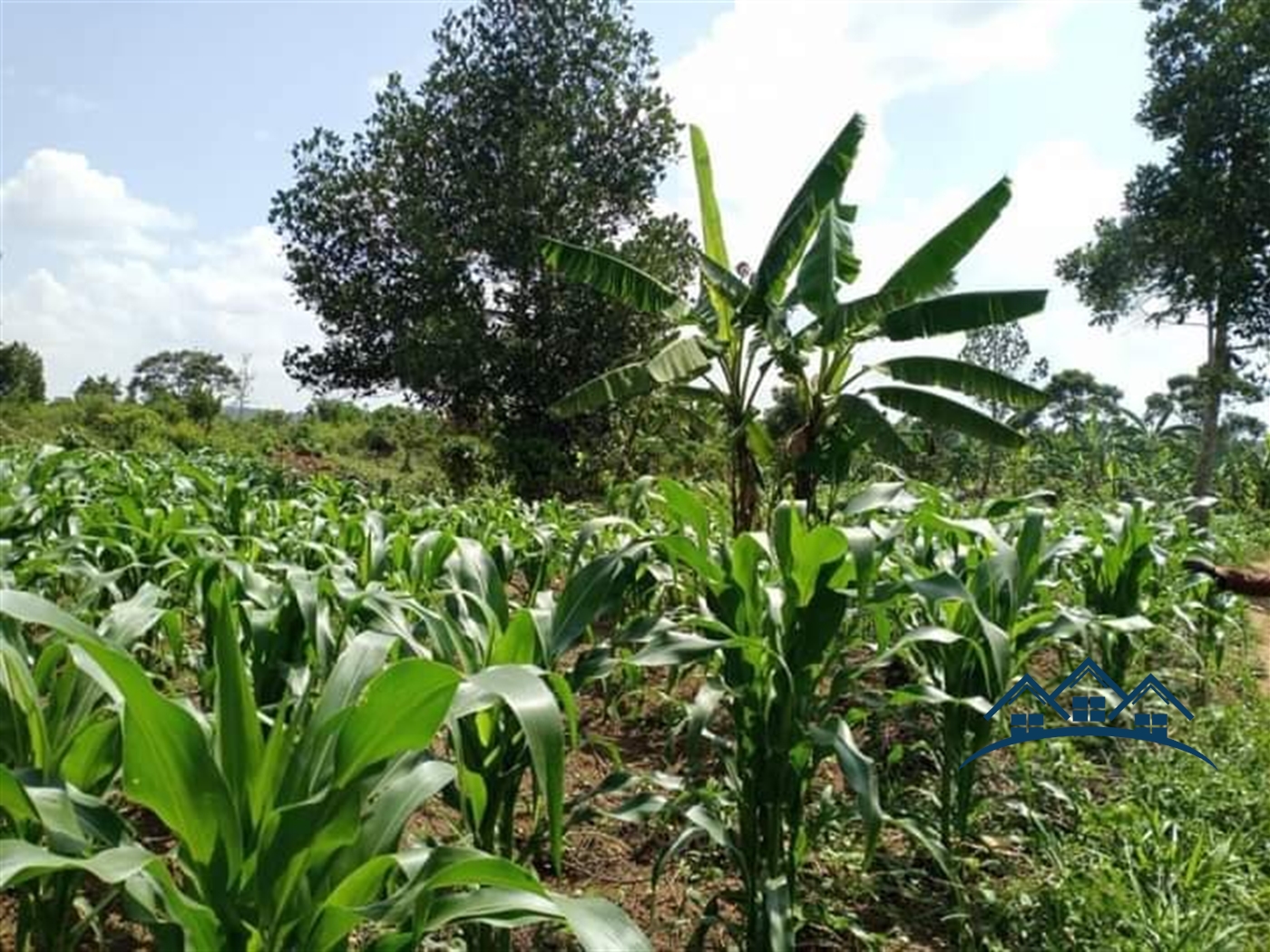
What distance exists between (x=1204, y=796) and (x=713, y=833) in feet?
6.29

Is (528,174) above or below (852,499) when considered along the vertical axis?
above

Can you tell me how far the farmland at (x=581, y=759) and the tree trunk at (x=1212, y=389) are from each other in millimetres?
13844

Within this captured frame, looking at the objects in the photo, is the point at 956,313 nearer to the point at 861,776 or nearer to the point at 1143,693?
the point at 1143,693

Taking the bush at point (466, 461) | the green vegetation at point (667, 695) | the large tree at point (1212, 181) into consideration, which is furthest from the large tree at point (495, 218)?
the large tree at point (1212, 181)

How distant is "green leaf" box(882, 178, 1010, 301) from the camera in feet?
19.7

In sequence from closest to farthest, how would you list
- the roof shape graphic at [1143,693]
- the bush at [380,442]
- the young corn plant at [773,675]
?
the young corn plant at [773,675]
the roof shape graphic at [1143,693]
the bush at [380,442]

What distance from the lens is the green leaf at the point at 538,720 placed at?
135cm

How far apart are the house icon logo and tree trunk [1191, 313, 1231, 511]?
46.6 feet

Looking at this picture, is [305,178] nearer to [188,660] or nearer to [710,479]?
[710,479]

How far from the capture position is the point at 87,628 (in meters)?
1.45

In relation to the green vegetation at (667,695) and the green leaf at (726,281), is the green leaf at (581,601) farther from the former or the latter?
the green leaf at (726,281)

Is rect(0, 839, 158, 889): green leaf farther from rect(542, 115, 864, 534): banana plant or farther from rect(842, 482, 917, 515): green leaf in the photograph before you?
rect(542, 115, 864, 534): banana plant

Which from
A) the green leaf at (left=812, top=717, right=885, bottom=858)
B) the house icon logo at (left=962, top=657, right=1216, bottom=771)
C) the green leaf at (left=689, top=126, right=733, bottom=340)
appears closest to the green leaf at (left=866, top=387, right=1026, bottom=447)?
the green leaf at (left=689, top=126, right=733, bottom=340)

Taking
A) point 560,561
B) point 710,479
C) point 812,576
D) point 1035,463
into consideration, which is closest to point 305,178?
point 710,479
